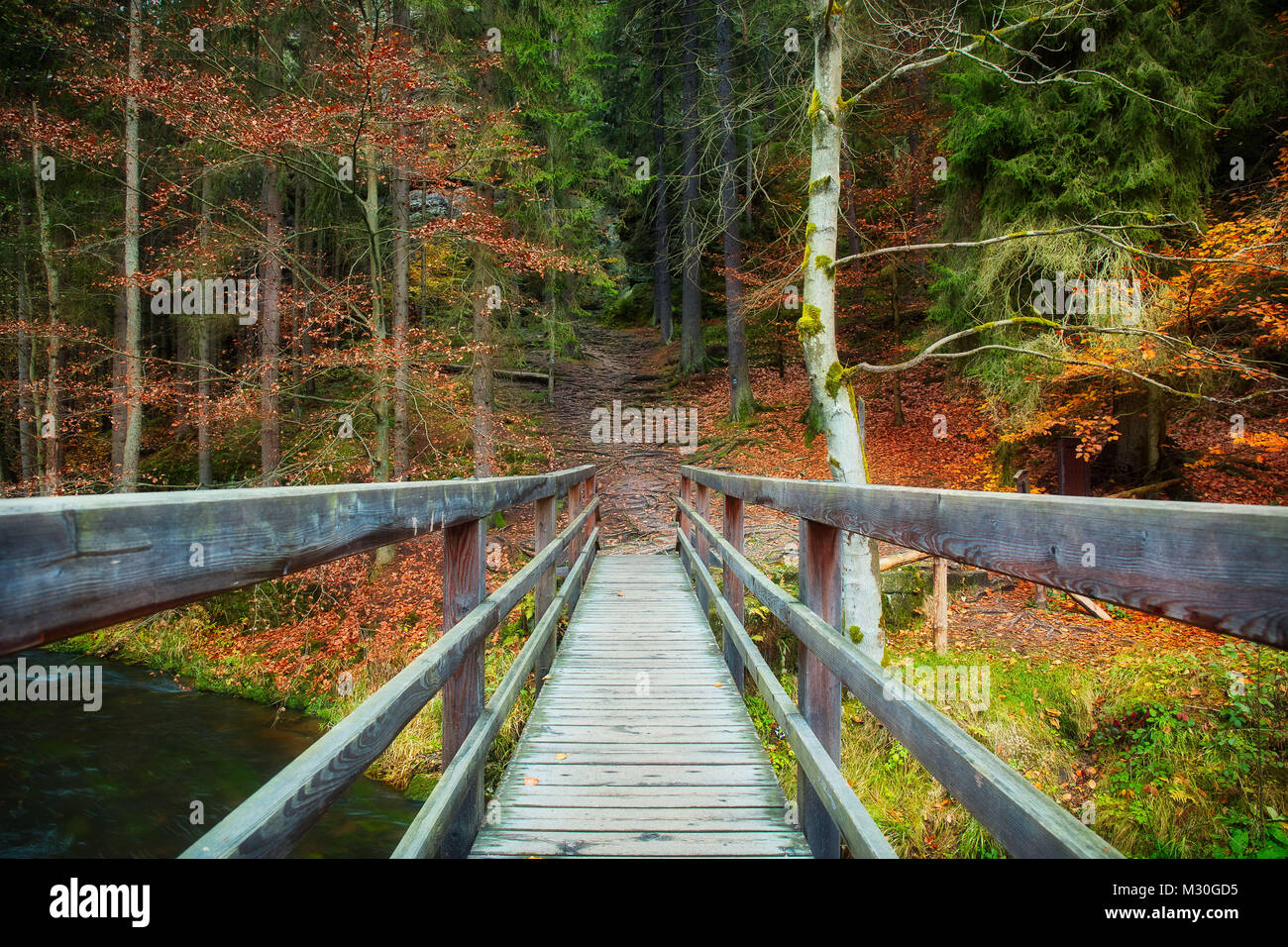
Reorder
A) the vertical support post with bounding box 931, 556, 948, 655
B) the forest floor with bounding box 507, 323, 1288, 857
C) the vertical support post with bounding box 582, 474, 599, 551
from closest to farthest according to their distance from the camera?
the forest floor with bounding box 507, 323, 1288, 857 → the vertical support post with bounding box 931, 556, 948, 655 → the vertical support post with bounding box 582, 474, 599, 551

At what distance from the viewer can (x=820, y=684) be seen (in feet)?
7.54

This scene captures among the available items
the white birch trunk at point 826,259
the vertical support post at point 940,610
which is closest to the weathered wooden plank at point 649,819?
the white birch trunk at point 826,259

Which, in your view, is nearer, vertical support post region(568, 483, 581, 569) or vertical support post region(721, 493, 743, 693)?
vertical support post region(721, 493, 743, 693)

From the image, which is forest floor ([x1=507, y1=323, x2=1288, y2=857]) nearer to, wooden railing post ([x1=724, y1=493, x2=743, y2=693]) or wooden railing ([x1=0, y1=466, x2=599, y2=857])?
wooden railing post ([x1=724, y1=493, x2=743, y2=693])

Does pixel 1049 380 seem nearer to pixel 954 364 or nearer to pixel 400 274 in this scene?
pixel 954 364

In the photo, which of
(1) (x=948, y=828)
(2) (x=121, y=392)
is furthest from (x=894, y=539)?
(2) (x=121, y=392)

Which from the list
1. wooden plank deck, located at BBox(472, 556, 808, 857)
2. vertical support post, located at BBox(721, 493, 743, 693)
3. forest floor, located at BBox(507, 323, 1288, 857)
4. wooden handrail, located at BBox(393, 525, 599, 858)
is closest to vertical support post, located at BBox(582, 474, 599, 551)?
forest floor, located at BBox(507, 323, 1288, 857)

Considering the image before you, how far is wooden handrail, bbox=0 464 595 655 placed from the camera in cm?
71

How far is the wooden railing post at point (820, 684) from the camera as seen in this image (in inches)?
88.6

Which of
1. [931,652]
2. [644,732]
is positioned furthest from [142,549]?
[931,652]

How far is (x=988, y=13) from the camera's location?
938cm

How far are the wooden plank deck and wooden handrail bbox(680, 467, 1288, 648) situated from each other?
167 cm
